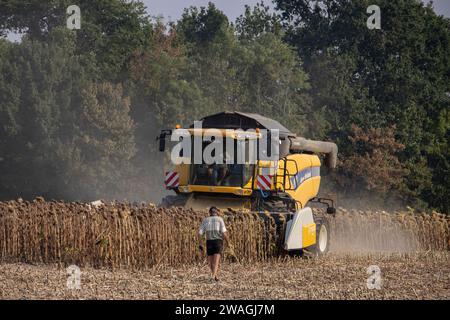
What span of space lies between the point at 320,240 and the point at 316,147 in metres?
3.74

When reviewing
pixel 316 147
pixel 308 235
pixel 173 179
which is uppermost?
pixel 316 147

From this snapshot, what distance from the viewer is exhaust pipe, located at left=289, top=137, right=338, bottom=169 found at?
23234 millimetres

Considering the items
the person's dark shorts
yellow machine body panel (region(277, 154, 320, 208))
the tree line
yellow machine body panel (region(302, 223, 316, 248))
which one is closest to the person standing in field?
the person's dark shorts

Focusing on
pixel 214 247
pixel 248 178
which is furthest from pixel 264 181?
pixel 214 247

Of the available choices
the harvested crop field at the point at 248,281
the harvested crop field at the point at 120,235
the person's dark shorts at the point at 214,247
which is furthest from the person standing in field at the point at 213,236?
the harvested crop field at the point at 120,235

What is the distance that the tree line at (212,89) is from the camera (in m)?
46.9

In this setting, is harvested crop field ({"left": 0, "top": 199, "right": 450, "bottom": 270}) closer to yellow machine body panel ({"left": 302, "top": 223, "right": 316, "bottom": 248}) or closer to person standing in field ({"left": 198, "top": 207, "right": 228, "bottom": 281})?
yellow machine body panel ({"left": 302, "top": 223, "right": 316, "bottom": 248})

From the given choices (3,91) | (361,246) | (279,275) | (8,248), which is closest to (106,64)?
(3,91)

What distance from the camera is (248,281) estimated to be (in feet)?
55.7

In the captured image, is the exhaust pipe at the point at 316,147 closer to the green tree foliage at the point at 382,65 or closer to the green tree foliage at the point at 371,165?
the green tree foliage at the point at 371,165

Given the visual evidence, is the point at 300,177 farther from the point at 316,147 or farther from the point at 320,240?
the point at 316,147

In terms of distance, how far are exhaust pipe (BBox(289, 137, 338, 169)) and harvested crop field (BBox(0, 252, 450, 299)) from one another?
342cm

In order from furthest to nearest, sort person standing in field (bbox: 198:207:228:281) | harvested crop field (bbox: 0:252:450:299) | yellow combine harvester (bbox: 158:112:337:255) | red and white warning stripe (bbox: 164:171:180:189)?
red and white warning stripe (bbox: 164:171:180:189)
yellow combine harvester (bbox: 158:112:337:255)
person standing in field (bbox: 198:207:228:281)
harvested crop field (bbox: 0:252:450:299)

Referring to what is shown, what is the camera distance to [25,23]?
5569cm
